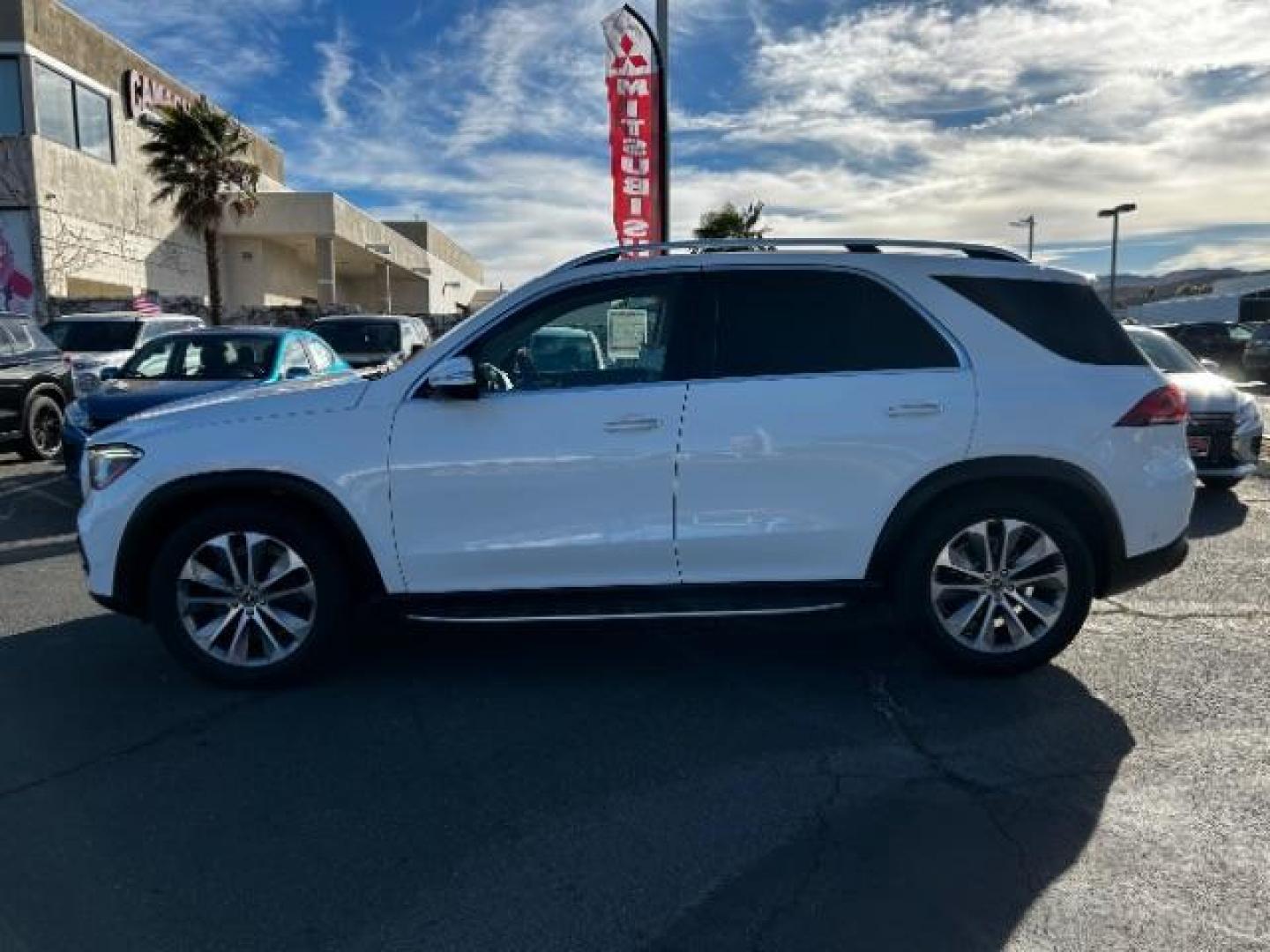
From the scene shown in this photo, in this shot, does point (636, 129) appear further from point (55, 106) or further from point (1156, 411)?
point (55, 106)

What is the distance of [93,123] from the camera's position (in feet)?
84.9

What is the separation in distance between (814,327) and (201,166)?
1048 inches

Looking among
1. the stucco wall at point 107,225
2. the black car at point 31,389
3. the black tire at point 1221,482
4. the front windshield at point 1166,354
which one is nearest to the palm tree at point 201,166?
the stucco wall at point 107,225

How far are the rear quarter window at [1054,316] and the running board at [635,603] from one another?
1367mm

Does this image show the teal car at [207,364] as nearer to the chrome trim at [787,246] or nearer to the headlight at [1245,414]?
the chrome trim at [787,246]

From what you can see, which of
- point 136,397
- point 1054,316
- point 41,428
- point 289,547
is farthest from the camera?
point 41,428

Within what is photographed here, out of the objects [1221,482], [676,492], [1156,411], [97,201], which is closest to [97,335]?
[676,492]

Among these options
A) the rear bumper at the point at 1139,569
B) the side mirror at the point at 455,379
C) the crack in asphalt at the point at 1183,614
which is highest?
the side mirror at the point at 455,379

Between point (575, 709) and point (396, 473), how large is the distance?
1.26 m

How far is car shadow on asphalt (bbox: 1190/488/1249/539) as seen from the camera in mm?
7265

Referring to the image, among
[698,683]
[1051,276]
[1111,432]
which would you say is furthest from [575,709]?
[1051,276]

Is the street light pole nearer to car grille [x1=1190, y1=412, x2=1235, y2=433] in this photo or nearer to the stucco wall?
car grille [x1=1190, y1=412, x2=1235, y2=433]

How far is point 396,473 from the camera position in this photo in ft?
13.5

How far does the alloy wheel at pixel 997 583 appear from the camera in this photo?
13.9ft
